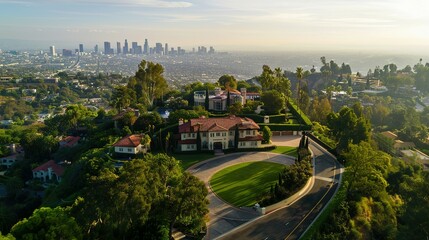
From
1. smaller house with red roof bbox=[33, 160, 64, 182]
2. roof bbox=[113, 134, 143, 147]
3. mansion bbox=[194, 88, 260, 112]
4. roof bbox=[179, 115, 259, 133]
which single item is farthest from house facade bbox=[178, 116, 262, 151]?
smaller house with red roof bbox=[33, 160, 64, 182]

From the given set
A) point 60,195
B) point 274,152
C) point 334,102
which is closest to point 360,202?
point 274,152

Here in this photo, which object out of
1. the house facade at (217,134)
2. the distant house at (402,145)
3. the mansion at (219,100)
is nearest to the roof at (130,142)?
the house facade at (217,134)

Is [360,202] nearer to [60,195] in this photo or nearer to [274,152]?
[274,152]

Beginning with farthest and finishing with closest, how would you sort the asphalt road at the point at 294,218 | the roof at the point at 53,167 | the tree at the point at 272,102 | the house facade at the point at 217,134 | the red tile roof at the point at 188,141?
the tree at the point at 272,102
the roof at the point at 53,167
the house facade at the point at 217,134
the red tile roof at the point at 188,141
the asphalt road at the point at 294,218

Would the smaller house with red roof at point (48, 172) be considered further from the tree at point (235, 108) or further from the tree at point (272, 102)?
the tree at point (272, 102)

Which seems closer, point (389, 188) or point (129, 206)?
point (129, 206)
